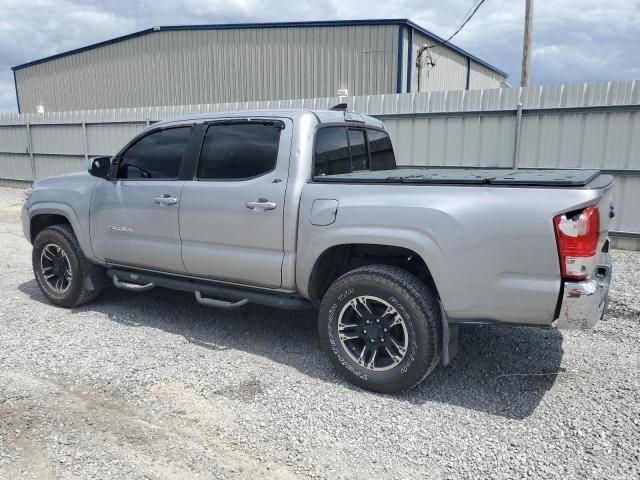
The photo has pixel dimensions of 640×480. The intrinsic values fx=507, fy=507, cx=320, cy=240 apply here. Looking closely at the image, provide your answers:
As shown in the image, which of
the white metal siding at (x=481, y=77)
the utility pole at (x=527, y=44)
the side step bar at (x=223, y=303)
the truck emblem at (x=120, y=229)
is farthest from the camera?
the white metal siding at (x=481, y=77)

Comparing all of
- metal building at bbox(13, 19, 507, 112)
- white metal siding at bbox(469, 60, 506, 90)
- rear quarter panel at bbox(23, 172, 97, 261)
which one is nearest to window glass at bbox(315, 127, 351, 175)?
rear quarter panel at bbox(23, 172, 97, 261)

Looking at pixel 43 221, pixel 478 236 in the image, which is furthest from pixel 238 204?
pixel 43 221

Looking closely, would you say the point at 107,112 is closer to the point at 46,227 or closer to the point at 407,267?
the point at 46,227

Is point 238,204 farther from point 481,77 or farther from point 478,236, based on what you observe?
point 481,77

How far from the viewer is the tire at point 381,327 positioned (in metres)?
3.22

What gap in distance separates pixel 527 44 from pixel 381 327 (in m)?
12.4

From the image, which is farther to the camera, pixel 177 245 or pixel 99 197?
pixel 99 197

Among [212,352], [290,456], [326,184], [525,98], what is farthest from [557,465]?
[525,98]

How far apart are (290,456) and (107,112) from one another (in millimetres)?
14565

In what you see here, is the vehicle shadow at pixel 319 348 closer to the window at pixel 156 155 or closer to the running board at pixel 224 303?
the running board at pixel 224 303

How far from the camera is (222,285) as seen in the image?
419 cm

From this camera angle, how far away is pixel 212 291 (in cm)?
421

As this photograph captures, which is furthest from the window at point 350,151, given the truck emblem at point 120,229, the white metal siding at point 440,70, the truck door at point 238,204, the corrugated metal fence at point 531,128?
the white metal siding at point 440,70

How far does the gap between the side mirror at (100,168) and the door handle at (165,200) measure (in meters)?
0.75
